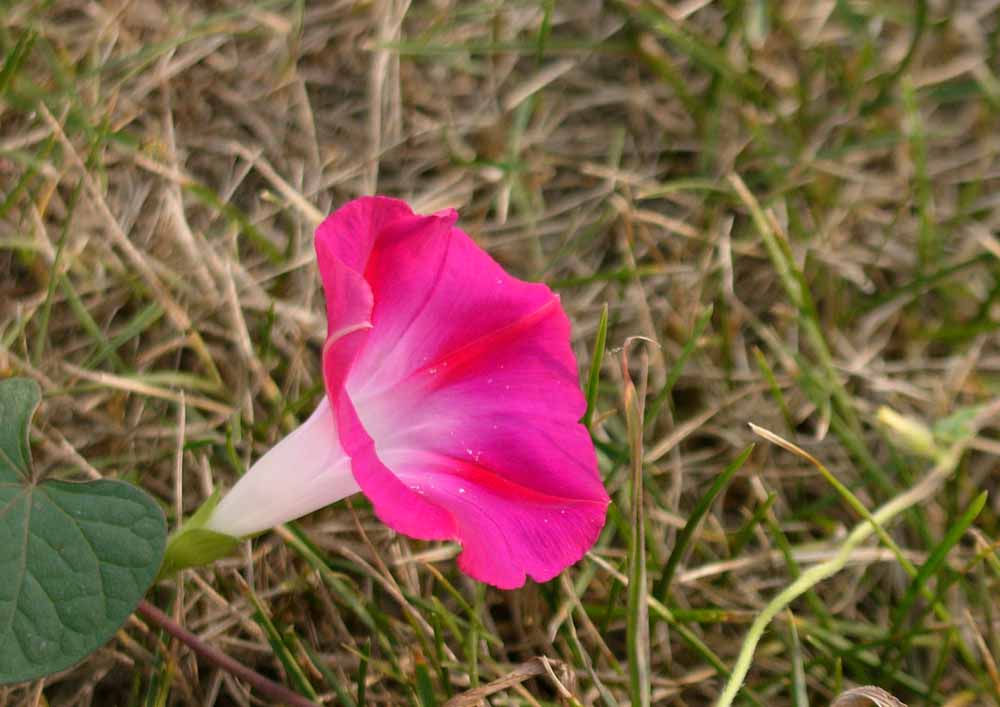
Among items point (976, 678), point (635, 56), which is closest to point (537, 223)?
point (635, 56)

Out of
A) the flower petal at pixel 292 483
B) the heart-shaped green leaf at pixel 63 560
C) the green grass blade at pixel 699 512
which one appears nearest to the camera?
the heart-shaped green leaf at pixel 63 560

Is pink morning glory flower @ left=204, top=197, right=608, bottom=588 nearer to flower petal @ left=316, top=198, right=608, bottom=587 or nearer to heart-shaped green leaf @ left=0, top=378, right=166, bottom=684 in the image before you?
flower petal @ left=316, top=198, right=608, bottom=587

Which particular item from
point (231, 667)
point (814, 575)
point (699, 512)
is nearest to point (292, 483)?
point (231, 667)

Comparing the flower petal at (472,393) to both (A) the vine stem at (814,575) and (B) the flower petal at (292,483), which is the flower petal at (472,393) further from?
(A) the vine stem at (814,575)

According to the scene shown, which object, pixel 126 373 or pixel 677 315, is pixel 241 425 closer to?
pixel 126 373

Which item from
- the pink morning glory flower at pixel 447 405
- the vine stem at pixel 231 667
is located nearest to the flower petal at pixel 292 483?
the pink morning glory flower at pixel 447 405

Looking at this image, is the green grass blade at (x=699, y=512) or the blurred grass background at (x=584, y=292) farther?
the blurred grass background at (x=584, y=292)

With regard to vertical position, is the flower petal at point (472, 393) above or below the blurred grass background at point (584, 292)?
above
